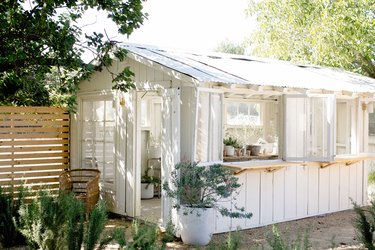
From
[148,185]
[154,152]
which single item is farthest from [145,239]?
[154,152]

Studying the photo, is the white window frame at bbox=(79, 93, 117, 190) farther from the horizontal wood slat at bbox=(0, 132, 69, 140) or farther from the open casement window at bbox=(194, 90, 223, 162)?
the open casement window at bbox=(194, 90, 223, 162)

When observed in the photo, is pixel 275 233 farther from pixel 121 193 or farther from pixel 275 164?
pixel 121 193

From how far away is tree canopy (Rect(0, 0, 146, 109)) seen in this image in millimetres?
6871

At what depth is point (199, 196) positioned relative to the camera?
21.7 ft

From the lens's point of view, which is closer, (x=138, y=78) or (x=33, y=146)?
(x=138, y=78)

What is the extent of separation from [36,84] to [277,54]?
933 centimetres

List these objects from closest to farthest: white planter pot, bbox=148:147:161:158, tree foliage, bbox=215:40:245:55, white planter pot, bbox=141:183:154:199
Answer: white planter pot, bbox=141:183:154:199 → white planter pot, bbox=148:147:161:158 → tree foliage, bbox=215:40:245:55

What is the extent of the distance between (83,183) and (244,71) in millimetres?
3395

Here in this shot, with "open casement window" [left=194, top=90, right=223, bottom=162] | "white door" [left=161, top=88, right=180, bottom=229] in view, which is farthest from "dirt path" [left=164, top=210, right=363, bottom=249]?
"open casement window" [left=194, top=90, right=223, bottom=162]

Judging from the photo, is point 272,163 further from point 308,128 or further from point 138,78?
point 138,78

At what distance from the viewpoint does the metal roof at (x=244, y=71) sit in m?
6.96

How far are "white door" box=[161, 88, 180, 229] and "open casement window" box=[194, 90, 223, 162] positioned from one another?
11.9 inches

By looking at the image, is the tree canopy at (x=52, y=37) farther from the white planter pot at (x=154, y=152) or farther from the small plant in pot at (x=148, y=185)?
the white planter pot at (x=154, y=152)

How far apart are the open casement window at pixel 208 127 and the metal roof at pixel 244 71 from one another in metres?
0.36
